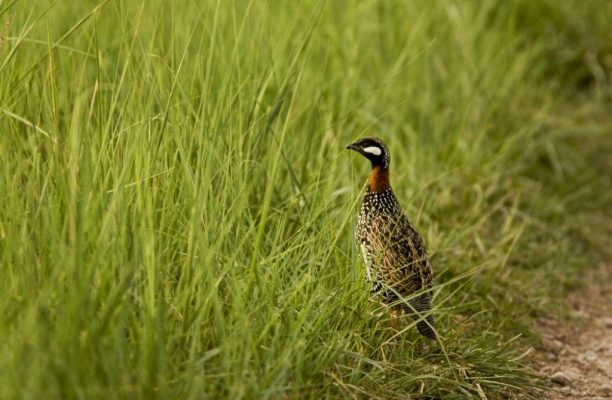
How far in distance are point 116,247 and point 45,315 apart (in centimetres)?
39

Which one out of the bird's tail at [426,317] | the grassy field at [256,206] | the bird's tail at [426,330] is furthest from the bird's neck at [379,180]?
the bird's tail at [426,330]

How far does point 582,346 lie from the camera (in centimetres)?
508

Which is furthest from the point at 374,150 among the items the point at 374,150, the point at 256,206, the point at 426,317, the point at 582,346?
the point at 582,346

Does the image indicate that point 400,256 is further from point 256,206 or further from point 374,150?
point 256,206

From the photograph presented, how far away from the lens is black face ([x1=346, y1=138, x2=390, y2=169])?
4324 mm

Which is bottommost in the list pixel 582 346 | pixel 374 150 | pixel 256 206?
pixel 582 346

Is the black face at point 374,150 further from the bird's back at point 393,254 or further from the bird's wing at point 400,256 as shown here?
the bird's wing at point 400,256

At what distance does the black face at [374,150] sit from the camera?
432cm

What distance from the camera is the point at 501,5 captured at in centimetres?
746

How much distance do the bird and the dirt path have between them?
2.47 feet

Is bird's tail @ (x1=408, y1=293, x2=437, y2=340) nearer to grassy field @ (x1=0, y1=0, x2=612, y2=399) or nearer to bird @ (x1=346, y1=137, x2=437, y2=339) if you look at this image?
bird @ (x1=346, y1=137, x2=437, y2=339)

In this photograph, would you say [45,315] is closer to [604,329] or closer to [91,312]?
[91,312]

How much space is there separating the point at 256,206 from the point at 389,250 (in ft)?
1.96

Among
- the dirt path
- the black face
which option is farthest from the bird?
the dirt path
